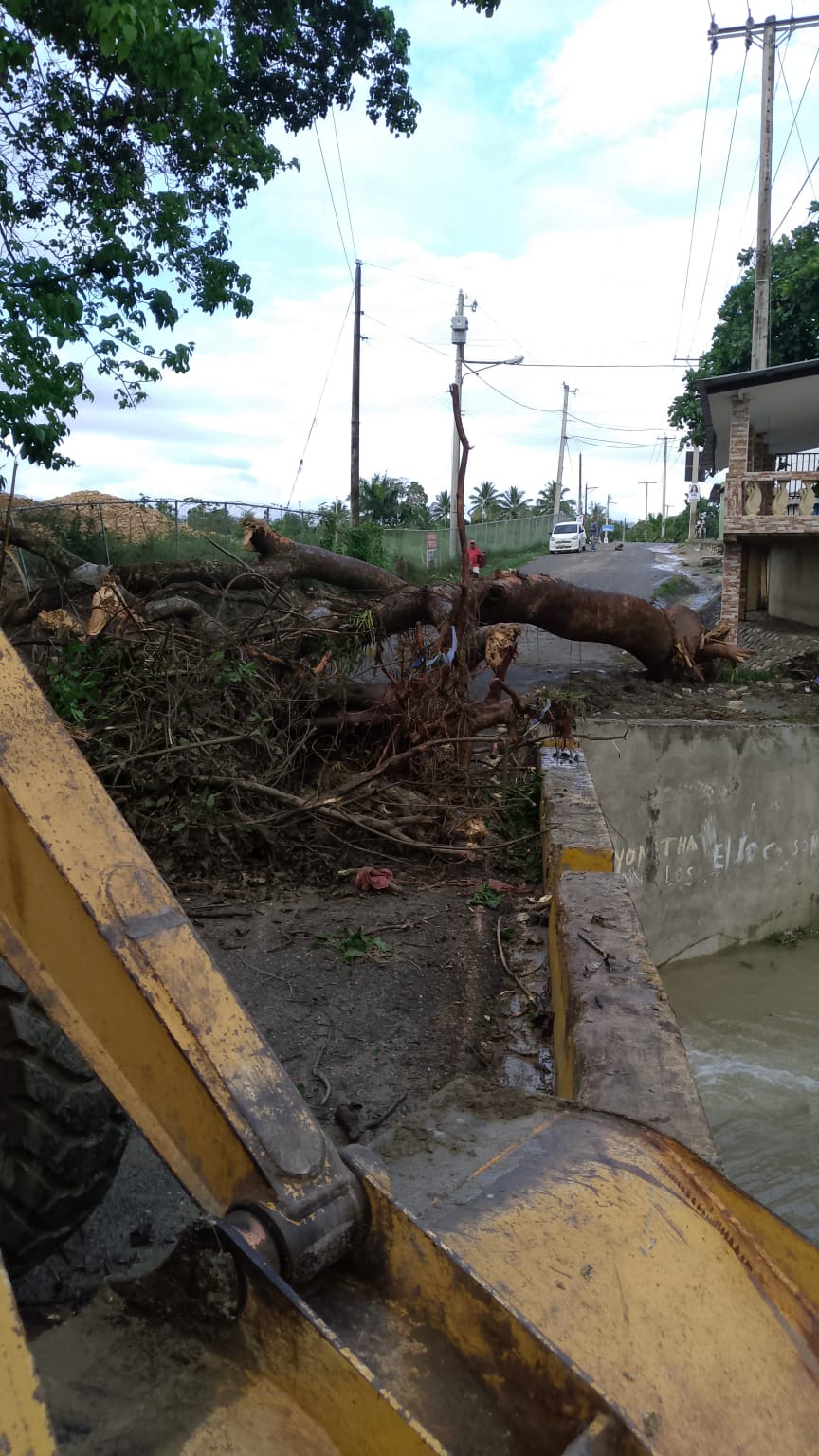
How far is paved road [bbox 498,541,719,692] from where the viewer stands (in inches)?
586

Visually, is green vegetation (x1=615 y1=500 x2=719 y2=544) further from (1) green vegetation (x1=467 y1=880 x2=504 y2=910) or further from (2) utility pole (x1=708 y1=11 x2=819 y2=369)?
(1) green vegetation (x1=467 y1=880 x2=504 y2=910)

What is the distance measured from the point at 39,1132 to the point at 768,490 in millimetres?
17327

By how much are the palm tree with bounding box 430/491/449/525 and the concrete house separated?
16367mm

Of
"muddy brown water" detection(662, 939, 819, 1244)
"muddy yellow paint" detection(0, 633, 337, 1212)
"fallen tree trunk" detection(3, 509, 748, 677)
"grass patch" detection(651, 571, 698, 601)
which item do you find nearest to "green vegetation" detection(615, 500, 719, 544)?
"grass patch" detection(651, 571, 698, 601)

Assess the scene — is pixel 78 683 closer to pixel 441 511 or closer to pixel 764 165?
pixel 764 165

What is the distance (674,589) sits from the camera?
26406 millimetres

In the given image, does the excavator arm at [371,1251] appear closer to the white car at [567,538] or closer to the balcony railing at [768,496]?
the balcony railing at [768,496]

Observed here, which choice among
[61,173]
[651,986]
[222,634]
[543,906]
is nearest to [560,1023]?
[651,986]

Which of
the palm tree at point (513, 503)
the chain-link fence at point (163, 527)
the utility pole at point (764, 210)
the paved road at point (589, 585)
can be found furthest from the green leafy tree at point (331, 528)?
the palm tree at point (513, 503)

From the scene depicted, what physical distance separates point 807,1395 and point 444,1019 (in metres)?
2.56

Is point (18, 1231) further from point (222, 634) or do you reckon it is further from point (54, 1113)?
point (222, 634)

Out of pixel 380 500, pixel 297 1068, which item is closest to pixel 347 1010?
pixel 297 1068

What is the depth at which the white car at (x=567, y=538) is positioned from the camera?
153 feet

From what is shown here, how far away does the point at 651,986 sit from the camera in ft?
11.2
